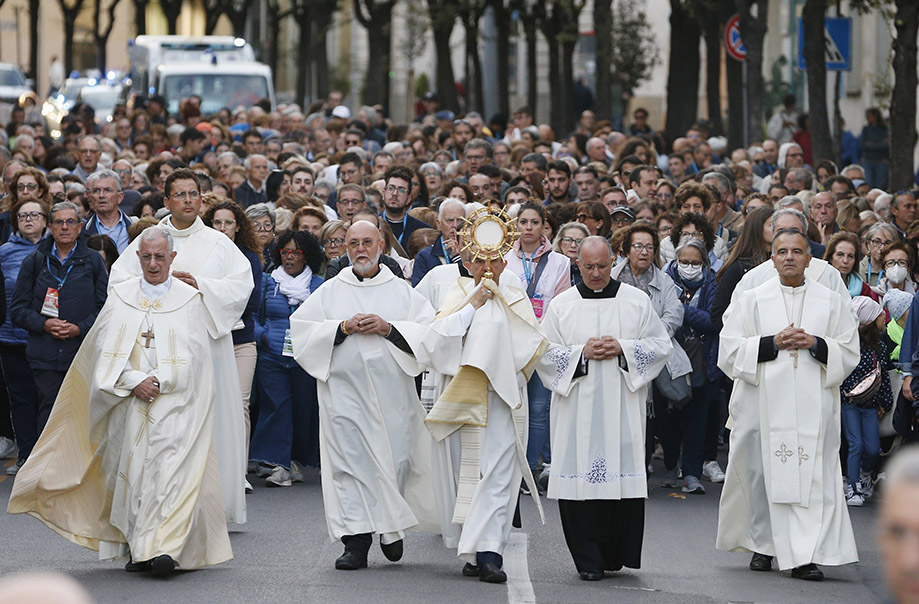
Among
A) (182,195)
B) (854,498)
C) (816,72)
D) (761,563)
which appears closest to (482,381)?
(761,563)

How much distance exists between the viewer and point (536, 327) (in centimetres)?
929

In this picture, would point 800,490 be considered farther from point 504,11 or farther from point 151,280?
point 504,11

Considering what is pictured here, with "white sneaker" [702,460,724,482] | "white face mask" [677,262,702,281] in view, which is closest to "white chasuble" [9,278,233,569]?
"white face mask" [677,262,702,281]

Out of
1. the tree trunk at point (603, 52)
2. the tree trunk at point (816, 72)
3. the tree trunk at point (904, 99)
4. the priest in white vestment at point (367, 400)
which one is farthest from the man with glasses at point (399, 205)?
the tree trunk at point (603, 52)

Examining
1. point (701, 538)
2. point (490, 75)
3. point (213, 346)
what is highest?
point (490, 75)

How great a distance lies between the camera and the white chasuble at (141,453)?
8922 millimetres

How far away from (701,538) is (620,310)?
1810 mm

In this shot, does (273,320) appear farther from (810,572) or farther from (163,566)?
(810,572)

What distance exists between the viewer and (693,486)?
12.2 m

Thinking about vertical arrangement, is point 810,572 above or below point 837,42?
below

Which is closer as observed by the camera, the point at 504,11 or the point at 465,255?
the point at 465,255

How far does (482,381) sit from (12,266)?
5208mm

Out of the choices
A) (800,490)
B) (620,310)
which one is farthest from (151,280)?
(800,490)

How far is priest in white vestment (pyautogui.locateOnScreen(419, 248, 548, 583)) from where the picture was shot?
9.08 meters
